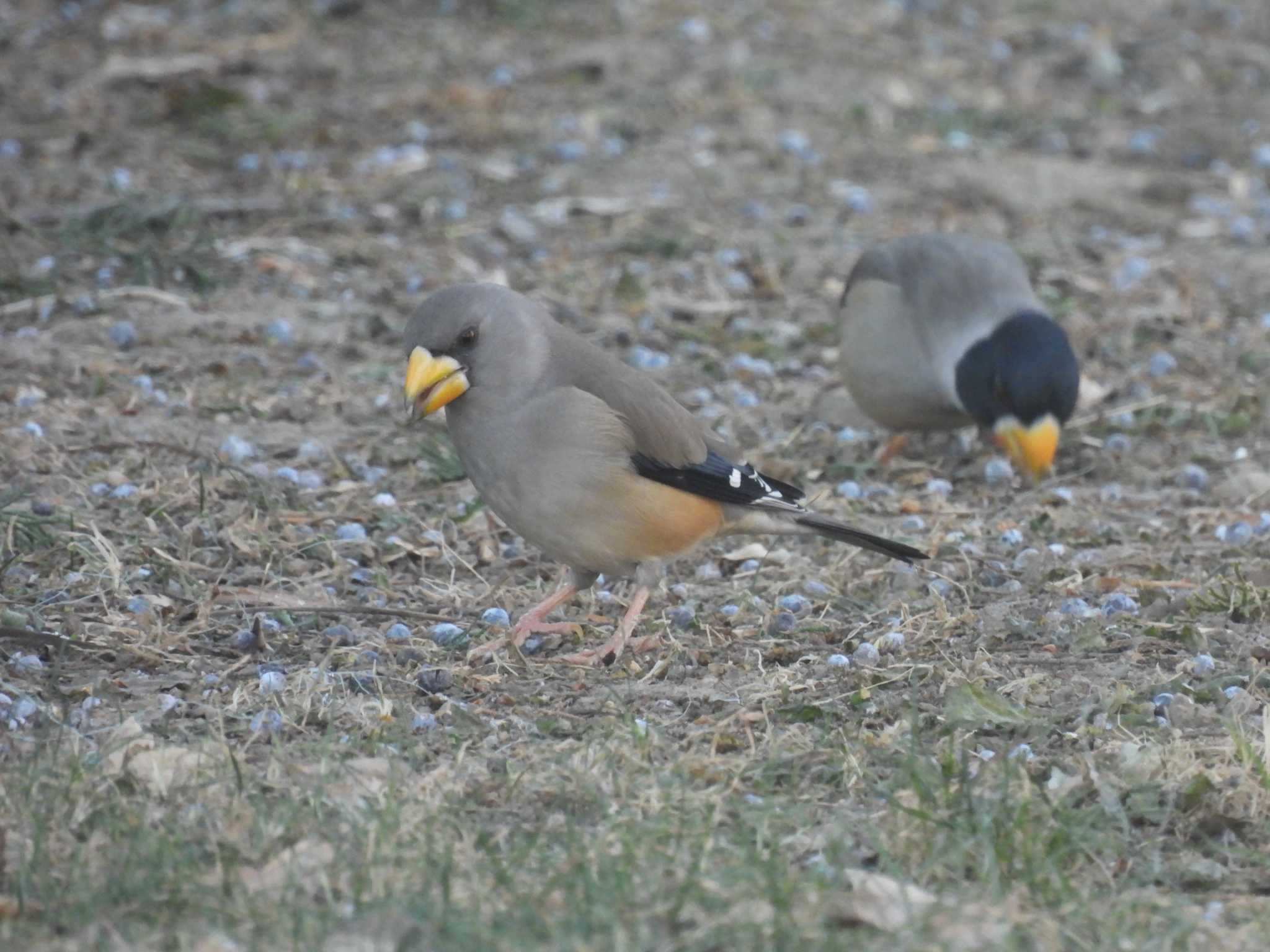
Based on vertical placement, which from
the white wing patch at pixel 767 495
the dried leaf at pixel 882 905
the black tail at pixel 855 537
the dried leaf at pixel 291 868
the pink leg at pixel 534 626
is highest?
the dried leaf at pixel 882 905

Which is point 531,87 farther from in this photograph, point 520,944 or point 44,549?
point 520,944

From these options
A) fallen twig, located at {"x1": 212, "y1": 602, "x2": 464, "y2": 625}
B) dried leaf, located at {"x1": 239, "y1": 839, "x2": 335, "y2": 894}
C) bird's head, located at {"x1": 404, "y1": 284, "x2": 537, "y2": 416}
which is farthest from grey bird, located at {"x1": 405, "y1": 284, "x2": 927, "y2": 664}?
dried leaf, located at {"x1": 239, "y1": 839, "x2": 335, "y2": 894}

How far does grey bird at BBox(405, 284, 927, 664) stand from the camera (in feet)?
15.1

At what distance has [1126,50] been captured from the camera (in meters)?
11.6

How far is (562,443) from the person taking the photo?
4.62 metres

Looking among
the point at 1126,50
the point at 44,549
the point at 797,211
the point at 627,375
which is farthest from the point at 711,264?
the point at 1126,50

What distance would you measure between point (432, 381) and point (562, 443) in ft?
1.23

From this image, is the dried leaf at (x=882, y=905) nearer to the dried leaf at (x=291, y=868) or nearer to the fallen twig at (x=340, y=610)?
the dried leaf at (x=291, y=868)

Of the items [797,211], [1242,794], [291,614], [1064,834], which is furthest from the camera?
[797,211]

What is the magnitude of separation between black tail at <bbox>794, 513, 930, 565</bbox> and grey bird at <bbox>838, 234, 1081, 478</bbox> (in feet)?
4.12

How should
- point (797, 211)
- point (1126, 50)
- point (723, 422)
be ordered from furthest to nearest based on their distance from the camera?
point (1126, 50) < point (797, 211) < point (723, 422)

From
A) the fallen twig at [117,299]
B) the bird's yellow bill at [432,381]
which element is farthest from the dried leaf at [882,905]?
the fallen twig at [117,299]

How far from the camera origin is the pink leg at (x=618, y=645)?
15.4 ft

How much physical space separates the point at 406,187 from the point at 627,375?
4140 mm
